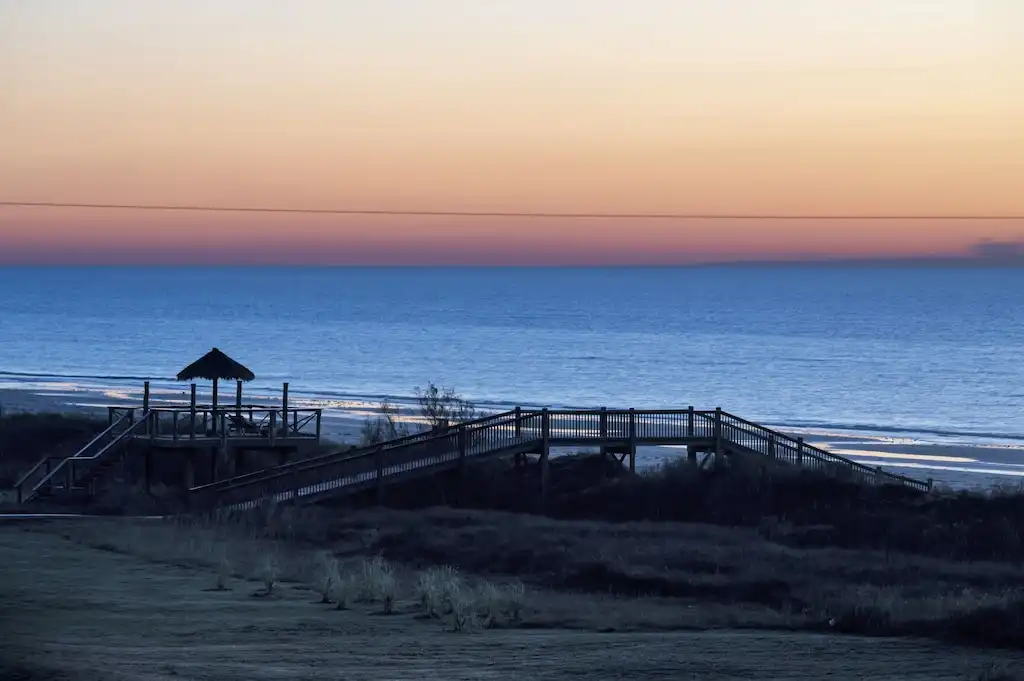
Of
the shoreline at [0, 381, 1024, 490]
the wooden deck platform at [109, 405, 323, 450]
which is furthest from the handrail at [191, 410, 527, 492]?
the shoreline at [0, 381, 1024, 490]

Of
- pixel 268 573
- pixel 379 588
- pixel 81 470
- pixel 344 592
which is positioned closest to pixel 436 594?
pixel 379 588

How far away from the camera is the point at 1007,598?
1859cm

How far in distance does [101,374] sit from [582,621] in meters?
92.1

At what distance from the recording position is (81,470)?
104ft

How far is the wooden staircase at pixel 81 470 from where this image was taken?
3098 centimetres

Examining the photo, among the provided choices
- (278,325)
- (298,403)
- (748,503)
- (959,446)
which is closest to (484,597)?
(748,503)

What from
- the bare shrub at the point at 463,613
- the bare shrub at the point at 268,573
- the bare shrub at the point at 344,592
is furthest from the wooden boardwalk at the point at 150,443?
the bare shrub at the point at 463,613

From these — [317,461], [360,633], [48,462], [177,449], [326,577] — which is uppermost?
[177,449]

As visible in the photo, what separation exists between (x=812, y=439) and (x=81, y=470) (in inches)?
1475

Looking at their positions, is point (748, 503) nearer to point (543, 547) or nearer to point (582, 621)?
point (543, 547)

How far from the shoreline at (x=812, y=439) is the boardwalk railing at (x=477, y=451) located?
276 inches

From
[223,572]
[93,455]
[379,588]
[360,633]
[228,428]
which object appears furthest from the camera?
[228,428]

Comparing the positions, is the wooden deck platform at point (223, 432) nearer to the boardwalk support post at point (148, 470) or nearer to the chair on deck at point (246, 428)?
the chair on deck at point (246, 428)

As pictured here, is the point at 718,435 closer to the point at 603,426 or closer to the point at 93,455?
the point at 603,426
